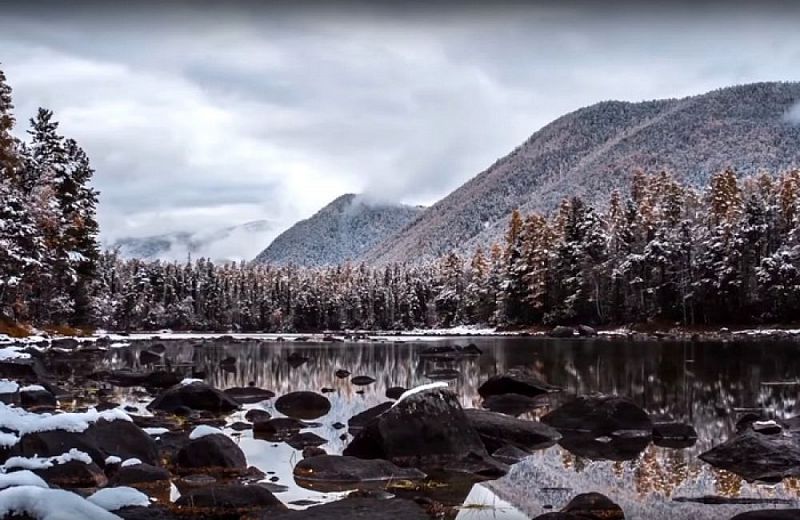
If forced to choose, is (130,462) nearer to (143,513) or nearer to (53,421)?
(53,421)

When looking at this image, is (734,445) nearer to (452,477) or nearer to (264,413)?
(452,477)

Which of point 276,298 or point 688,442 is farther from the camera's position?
point 276,298

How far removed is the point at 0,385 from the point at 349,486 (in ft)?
53.8

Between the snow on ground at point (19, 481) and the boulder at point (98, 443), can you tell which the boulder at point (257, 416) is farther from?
the snow on ground at point (19, 481)

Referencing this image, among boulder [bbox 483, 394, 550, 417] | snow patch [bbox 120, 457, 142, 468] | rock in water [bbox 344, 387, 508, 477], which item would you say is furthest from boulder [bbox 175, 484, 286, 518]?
boulder [bbox 483, 394, 550, 417]

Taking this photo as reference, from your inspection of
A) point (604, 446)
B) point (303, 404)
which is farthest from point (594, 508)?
point (303, 404)

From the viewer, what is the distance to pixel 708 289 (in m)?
83.6

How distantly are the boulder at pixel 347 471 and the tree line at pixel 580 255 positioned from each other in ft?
123

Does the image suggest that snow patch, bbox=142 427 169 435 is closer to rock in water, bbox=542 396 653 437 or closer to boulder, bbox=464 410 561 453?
boulder, bbox=464 410 561 453

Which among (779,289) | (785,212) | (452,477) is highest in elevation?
(785,212)

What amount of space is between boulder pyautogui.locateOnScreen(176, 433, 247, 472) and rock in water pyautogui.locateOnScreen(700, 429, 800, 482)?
9712mm

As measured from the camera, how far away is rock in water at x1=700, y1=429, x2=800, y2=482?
1427 centimetres

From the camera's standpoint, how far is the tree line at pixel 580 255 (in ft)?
175

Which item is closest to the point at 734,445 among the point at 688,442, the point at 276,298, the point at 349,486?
the point at 688,442
